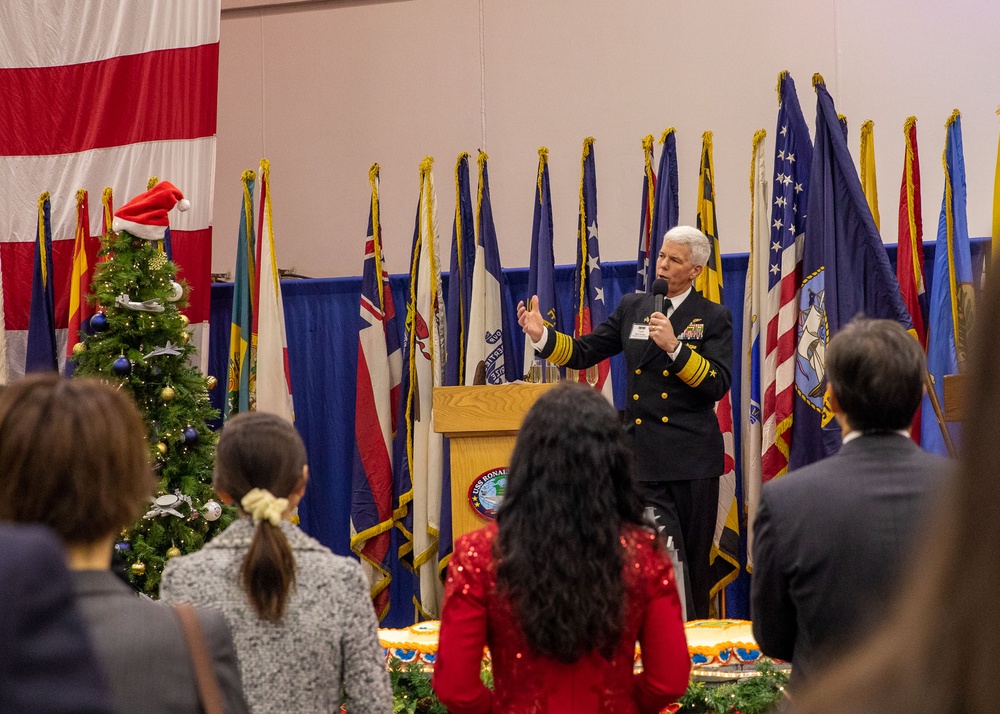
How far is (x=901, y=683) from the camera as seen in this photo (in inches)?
18.7

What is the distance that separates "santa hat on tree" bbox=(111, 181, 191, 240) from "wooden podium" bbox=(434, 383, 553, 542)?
Result: 1.45 metres

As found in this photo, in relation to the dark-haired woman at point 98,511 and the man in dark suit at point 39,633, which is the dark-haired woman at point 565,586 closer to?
the dark-haired woman at point 98,511

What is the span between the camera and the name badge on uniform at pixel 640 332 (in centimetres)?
459

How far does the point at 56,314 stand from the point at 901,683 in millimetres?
5763

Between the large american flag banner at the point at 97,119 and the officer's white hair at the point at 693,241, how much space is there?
241cm

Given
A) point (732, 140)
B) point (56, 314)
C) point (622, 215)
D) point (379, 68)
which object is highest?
point (379, 68)

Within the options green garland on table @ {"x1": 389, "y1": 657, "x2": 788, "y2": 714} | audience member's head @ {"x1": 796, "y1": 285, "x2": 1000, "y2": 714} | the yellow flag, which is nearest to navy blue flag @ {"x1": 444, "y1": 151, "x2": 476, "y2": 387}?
the yellow flag

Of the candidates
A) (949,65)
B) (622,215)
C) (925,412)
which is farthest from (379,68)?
(925,412)

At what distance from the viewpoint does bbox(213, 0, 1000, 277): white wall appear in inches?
263

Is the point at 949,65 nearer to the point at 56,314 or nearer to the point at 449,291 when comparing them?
the point at 449,291

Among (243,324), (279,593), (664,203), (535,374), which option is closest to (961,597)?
(279,593)

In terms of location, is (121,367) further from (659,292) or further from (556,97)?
(556,97)

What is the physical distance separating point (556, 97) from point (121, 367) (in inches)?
142

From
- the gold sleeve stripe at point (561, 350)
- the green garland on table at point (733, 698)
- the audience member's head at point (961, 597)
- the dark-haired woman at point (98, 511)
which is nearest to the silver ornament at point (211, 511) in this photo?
the gold sleeve stripe at point (561, 350)
